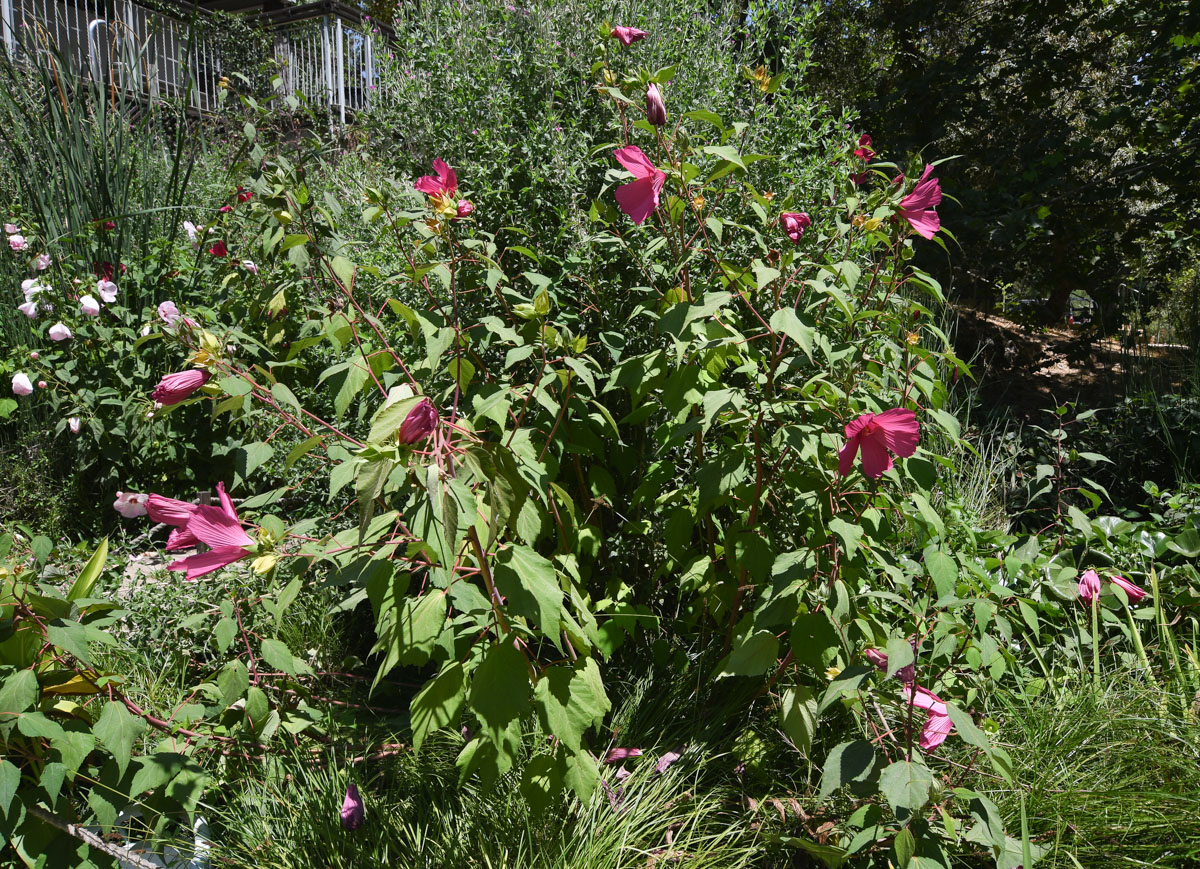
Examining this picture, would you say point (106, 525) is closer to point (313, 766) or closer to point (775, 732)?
point (313, 766)

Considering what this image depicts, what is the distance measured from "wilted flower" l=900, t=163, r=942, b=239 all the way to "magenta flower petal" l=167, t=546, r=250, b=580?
4.16 ft

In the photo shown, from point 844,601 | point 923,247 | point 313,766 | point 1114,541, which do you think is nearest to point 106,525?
point 313,766

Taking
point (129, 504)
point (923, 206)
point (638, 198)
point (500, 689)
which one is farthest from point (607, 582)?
point (129, 504)

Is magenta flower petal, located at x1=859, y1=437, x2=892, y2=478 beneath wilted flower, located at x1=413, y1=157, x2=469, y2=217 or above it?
beneath

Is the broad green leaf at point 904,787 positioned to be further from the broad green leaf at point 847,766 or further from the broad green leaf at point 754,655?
the broad green leaf at point 754,655

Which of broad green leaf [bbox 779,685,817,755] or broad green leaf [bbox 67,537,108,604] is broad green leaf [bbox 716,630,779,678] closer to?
broad green leaf [bbox 779,685,817,755]

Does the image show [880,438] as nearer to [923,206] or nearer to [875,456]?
[875,456]

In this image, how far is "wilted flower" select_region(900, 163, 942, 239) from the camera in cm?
143

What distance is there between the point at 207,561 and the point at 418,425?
43 centimetres

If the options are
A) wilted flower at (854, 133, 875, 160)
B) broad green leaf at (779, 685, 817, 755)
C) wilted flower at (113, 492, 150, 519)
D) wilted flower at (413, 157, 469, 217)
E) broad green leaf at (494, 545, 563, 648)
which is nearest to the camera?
broad green leaf at (494, 545, 563, 648)

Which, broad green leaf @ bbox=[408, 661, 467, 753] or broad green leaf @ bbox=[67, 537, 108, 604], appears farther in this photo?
broad green leaf @ bbox=[67, 537, 108, 604]

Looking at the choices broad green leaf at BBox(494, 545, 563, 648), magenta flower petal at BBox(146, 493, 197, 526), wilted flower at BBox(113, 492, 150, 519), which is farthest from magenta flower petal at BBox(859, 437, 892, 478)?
wilted flower at BBox(113, 492, 150, 519)

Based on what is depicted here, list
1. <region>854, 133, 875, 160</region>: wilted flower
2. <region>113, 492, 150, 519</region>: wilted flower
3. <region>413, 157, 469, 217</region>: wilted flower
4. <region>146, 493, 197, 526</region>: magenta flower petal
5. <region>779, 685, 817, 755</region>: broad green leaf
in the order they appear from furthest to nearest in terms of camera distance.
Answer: <region>113, 492, 150, 519</region>: wilted flower, <region>854, 133, 875, 160</region>: wilted flower, <region>779, 685, 817, 755</region>: broad green leaf, <region>413, 157, 469, 217</region>: wilted flower, <region>146, 493, 197, 526</region>: magenta flower petal

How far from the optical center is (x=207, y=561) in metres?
1.13
